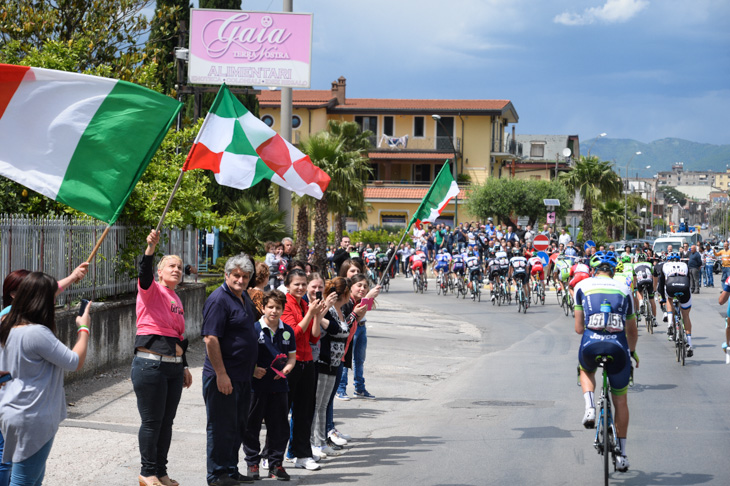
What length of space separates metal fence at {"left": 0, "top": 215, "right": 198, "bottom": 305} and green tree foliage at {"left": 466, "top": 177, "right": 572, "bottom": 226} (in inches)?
1940

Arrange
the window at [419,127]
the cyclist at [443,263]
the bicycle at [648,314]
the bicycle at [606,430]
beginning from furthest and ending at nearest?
the window at [419,127] → the cyclist at [443,263] → the bicycle at [648,314] → the bicycle at [606,430]

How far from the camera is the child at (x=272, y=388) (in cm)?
738

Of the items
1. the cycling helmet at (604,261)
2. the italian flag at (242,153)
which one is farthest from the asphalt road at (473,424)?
the italian flag at (242,153)

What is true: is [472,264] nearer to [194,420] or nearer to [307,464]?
[194,420]

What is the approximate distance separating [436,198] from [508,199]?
164ft

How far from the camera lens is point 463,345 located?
59.6 ft

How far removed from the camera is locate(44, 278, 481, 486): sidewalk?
751 centimetres

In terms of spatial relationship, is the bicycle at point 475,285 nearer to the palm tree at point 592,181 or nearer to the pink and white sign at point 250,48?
the pink and white sign at point 250,48

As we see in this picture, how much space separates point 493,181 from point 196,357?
4971 cm

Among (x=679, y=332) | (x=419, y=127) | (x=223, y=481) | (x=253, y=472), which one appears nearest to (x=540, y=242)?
(x=679, y=332)

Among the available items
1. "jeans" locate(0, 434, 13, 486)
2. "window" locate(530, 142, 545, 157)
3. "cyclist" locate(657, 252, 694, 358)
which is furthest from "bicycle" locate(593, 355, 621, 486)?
"window" locate(530, 142, 545, 157)

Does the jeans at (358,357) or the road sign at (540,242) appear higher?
the road sign at (540,242)

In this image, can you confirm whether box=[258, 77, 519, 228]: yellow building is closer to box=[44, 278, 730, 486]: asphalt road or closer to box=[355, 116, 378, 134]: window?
box=[355, 116, 378, 134]: window

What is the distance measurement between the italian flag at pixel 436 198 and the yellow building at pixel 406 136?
5383cm
